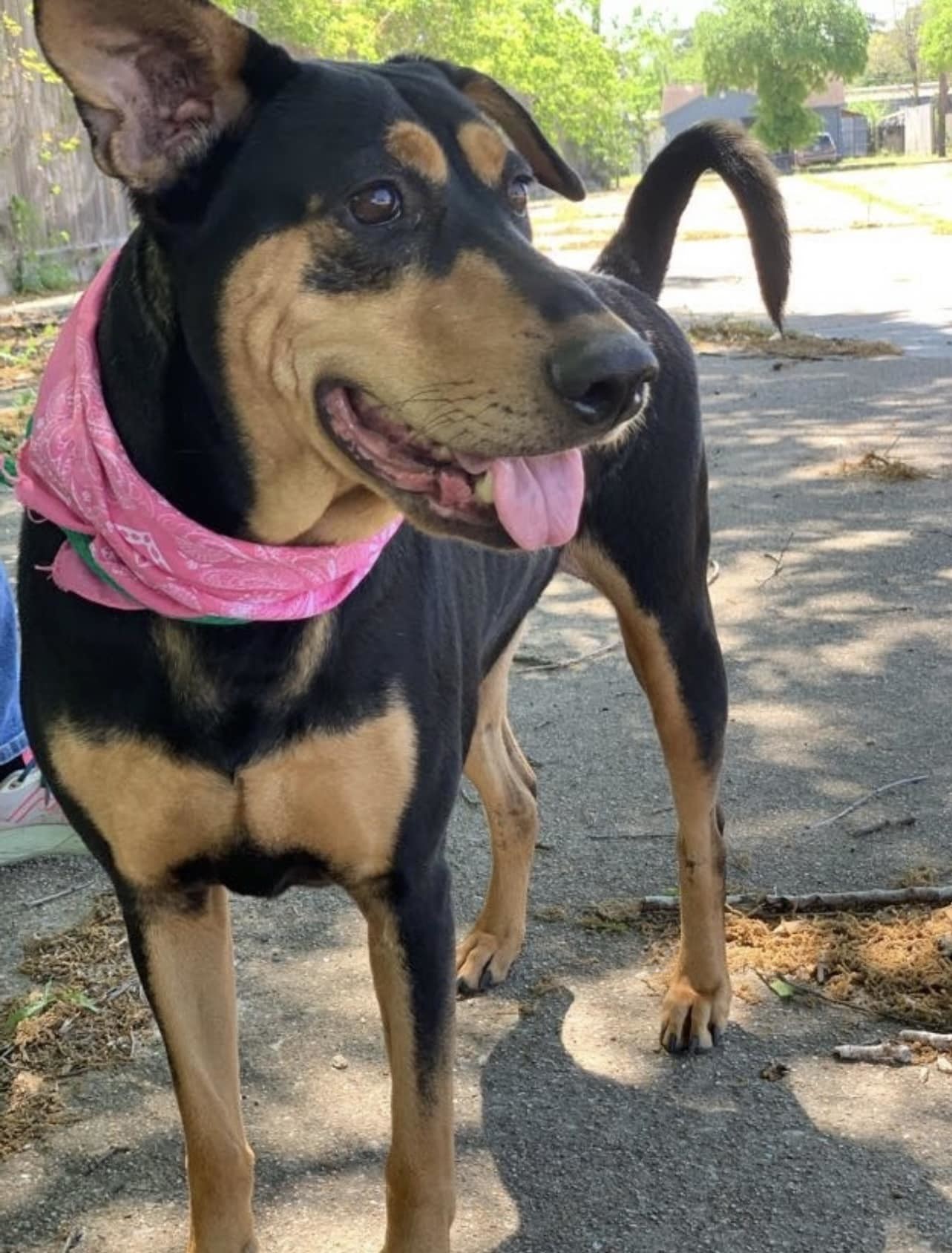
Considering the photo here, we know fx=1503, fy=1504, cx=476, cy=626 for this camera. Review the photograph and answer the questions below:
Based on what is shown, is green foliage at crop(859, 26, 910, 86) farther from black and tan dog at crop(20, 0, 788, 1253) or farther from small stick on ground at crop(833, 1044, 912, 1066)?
black and tan dog at crop(20, 0, 788, 1253)

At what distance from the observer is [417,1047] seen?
8.85 feet

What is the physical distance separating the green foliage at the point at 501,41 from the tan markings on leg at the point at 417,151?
9100 mm

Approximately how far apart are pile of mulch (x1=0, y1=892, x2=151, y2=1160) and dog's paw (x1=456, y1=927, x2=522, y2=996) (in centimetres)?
77

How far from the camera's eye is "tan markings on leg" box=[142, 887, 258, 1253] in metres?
2.73

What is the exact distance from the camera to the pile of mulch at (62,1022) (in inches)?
127

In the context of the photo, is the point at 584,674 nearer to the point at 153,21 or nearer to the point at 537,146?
the point at 537,146

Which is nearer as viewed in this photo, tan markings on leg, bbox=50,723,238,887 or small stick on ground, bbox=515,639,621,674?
tan markings on leg, bbox=50,723,238,887

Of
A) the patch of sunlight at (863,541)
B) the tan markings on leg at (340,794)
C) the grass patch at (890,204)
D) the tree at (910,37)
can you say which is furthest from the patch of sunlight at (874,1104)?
the tree at (910,37)

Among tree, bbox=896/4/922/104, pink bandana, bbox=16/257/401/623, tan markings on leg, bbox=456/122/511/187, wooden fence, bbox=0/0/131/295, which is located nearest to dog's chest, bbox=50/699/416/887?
pink bandana, bbox=16/257/401/623

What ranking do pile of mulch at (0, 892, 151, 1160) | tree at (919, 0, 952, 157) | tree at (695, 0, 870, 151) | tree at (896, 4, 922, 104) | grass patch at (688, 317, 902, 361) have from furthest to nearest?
tree at (896, 4, 922, 104)
tree at (919, 0, 952, 157)
tree at (695, 0, 870, 151)
grass patch at (688, 317, 902, 361)
pile of mulch at (0, 892, 151, 1160)

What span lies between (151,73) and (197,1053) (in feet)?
5.61

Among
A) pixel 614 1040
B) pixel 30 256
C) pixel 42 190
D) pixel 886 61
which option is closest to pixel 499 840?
pixel 614 1040

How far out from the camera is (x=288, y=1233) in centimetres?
288

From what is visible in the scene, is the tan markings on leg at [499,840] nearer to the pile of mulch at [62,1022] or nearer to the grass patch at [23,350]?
the pile of mulch at [62,1022]
